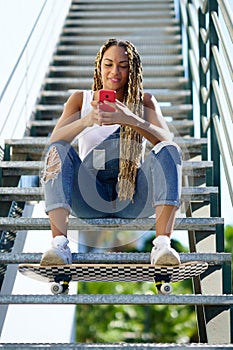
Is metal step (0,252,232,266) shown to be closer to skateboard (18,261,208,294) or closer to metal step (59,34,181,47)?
skateboard (18,261,208,294)

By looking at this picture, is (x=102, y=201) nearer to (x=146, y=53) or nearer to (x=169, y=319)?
(x=146, y=53)

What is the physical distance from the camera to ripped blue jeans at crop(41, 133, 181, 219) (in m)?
2.42

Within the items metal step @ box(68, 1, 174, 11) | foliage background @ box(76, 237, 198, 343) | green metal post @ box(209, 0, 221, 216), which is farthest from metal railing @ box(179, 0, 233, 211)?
foliage background @ box(76, 237, 198, 343)

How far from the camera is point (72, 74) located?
5.06m

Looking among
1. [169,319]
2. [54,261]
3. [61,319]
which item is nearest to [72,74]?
[61,319]

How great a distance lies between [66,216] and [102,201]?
258mm

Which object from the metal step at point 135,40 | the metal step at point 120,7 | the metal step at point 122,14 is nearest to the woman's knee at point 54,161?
the metal step at point 135,40

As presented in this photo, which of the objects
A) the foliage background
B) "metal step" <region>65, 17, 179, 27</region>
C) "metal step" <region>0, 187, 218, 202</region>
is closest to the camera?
"metal step" <region>0, 187, 218, 202</region>

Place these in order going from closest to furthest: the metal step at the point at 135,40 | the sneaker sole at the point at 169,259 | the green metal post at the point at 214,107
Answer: the sneaker sole at the point at 169,259 < the green metal post at the point at 214,107 < the metal step at the point at 135,40

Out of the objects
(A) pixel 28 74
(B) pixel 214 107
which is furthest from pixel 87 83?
(B) pixel 214 107

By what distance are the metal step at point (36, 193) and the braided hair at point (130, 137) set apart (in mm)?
486

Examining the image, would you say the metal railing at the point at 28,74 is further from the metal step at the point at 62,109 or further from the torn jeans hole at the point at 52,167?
the torn jeans hole at the point at 52,167

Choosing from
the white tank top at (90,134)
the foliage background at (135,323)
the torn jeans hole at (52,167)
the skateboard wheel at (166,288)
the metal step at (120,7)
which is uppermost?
the foliage background at (135,323)

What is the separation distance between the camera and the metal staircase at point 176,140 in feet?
8.23
